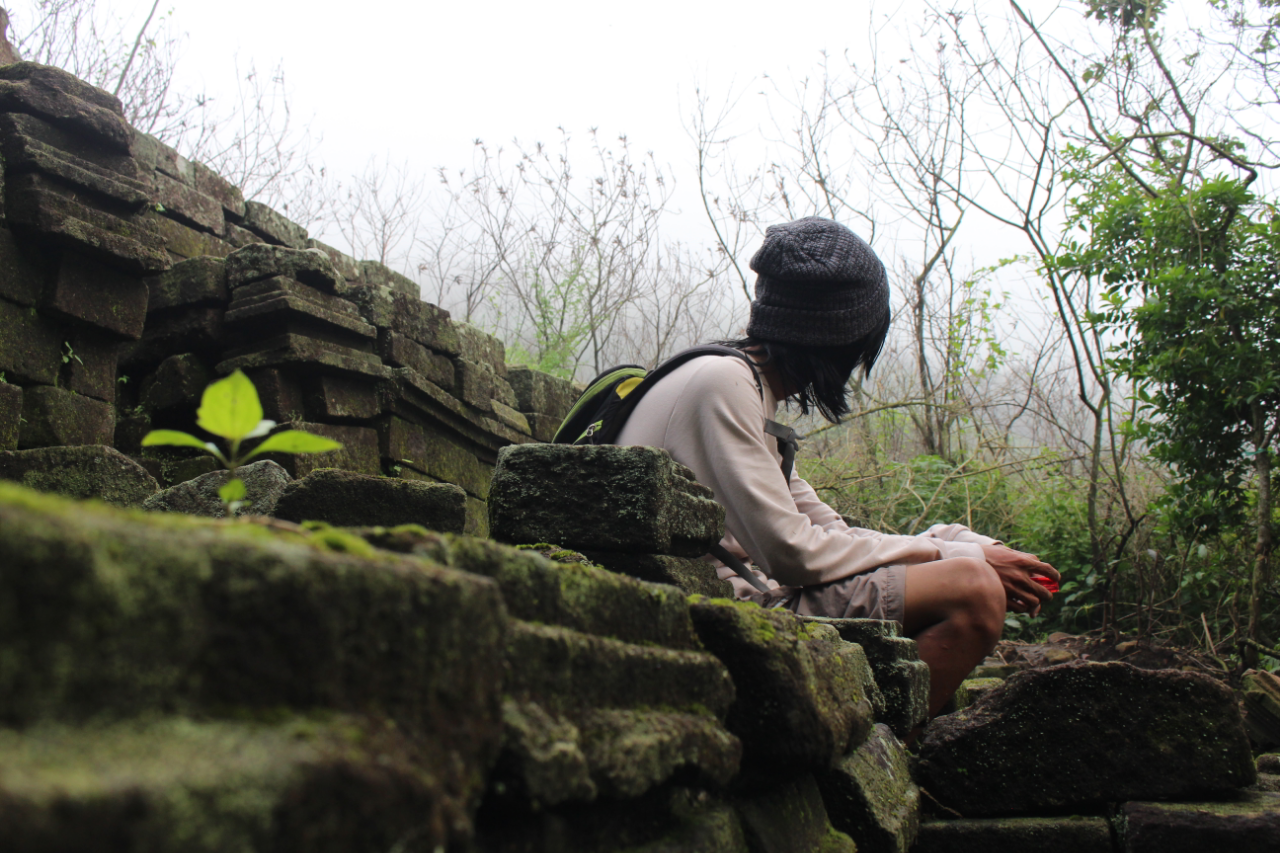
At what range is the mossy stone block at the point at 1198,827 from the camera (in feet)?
5.75

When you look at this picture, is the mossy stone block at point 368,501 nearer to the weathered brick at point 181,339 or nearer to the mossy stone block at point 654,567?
the mossy stone block at point 654,567

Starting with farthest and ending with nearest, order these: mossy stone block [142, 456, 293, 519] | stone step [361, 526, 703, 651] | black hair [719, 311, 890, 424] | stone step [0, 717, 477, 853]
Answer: black hair [719, 311, 890, 424]
mossy stone block [142, 456, 293, 519]
stone step [361, 526, 703, 651]
stone step [0, 717, 477, 853]

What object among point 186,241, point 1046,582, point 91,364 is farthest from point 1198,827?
point 186,241

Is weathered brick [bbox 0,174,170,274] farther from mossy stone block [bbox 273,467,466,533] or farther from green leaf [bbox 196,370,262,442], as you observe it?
green leaf [bbox 196,370,262,442]

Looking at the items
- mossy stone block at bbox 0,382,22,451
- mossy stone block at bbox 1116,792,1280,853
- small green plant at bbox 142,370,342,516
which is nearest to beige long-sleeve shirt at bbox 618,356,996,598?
mossy stone block at bbox 1116,792,1280,853

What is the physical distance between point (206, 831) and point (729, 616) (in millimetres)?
828

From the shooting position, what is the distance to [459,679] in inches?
27.1

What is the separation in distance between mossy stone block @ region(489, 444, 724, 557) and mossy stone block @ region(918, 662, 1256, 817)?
0.88m

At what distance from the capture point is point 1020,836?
6.14ft

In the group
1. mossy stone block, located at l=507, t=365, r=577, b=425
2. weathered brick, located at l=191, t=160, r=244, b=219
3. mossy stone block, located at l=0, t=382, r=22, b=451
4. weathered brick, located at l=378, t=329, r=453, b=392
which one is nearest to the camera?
mossy stone block, located at l=0, t=382, r=22, b=451

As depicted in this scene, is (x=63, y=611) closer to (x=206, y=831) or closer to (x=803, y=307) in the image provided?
(x=206, y=831)

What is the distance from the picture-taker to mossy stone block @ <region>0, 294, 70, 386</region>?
302 centimetres

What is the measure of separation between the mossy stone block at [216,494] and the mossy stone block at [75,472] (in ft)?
1.30

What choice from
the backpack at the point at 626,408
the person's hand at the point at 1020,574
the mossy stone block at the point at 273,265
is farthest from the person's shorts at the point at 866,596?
the mossy stone block at the point at 273,265
